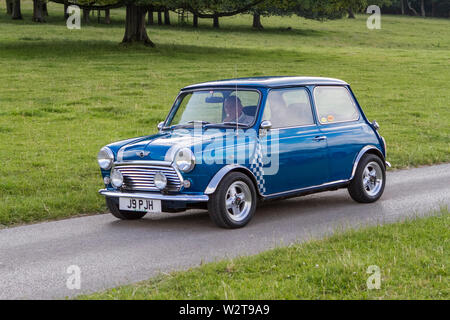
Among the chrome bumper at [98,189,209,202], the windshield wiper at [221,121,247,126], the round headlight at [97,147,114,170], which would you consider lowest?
the chrome bumper at [98,189,209,202]

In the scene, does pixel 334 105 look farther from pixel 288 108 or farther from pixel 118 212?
pixel 118 212

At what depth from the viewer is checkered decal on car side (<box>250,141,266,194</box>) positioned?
8.38m

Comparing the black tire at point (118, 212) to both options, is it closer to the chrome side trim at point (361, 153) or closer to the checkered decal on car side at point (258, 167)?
the checkered decal on car side at point (258, 167)

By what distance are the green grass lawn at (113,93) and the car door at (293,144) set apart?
264 centimetres

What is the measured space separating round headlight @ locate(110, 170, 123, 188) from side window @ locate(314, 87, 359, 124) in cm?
276

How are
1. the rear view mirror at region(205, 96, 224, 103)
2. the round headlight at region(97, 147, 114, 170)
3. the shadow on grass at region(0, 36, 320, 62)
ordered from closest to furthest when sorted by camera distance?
the round headlight at region(97, 147, 114, 170) → the rear view mirror at region(205, 96, 224, 103) → the shadow on grass at region(0, 36, 320, 62)

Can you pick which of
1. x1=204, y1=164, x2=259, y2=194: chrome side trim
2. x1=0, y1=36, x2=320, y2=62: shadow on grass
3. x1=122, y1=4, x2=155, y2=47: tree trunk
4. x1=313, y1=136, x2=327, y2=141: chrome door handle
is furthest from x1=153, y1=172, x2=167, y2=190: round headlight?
x1=122, y1=4, x2=155, y2=47: tree trunk

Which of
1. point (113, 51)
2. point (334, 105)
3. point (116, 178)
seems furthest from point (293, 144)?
point (113, 51)

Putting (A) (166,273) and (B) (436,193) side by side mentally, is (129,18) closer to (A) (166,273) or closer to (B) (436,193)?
(B) (436,193)

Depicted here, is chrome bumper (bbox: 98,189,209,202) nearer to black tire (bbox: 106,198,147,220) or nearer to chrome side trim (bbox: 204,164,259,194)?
chrome side trim (bbox: 204,164,259,194)

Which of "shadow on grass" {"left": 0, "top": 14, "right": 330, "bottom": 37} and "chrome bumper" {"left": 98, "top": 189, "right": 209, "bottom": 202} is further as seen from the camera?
"shadow on grass" {"left": 0, "top": 14, "right": 330, "bottom": 37}

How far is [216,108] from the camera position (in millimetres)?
9039

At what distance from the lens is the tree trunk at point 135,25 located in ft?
116
